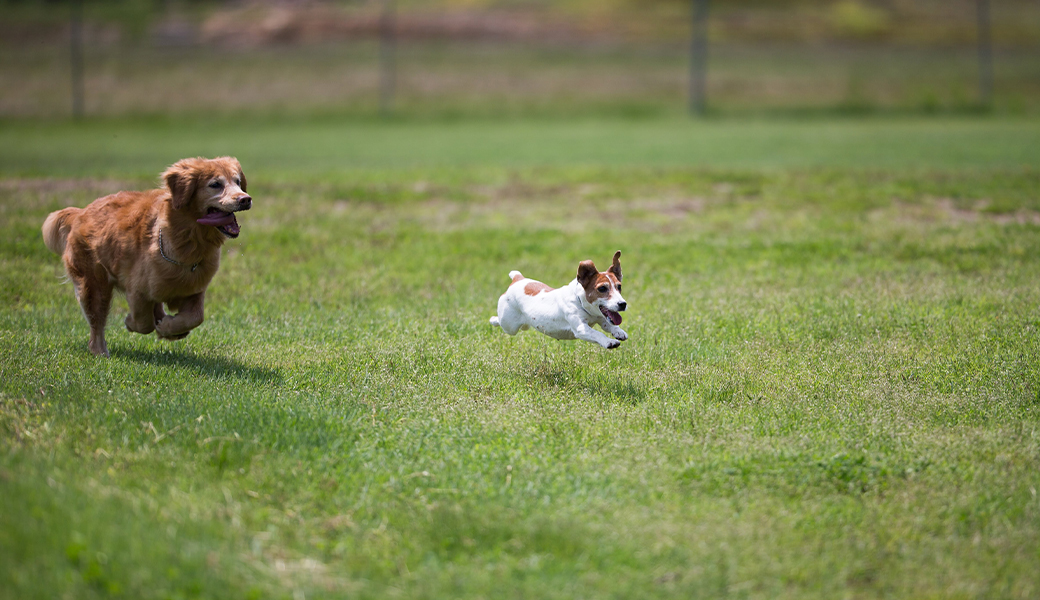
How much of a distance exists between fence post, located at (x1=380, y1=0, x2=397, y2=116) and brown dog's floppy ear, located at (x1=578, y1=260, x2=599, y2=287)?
3063 centimetres

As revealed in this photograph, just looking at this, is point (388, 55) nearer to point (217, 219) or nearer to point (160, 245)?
point (160, 245)

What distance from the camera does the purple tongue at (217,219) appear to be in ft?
22.3

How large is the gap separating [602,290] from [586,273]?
16cm

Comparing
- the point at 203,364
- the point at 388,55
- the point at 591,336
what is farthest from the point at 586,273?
the point at 388,55

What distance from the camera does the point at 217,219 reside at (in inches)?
269

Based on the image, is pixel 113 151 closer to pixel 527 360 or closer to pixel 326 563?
pixel 527 360

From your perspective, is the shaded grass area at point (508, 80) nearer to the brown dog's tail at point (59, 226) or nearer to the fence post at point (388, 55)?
the fence post at point (388, 55)

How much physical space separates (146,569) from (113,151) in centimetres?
2043

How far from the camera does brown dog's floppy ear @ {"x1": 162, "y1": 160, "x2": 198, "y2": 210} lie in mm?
6781

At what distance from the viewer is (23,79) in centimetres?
3844

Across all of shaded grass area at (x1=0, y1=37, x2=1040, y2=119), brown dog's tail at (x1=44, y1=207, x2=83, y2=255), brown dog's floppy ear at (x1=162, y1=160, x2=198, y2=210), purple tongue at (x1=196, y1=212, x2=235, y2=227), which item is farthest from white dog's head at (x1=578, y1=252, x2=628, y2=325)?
shaded grass area at (x1=0, y1=37, x2=1040, y2=119)

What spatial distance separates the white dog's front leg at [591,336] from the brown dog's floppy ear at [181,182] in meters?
3.09

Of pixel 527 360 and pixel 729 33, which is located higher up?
pixel 729 33

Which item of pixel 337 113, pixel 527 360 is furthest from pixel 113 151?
pixel 527 360
